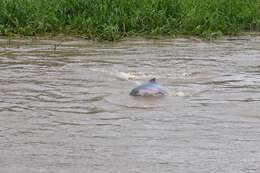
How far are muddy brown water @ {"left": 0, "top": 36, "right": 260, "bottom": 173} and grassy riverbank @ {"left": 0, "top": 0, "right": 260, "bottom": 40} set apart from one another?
1278 mm

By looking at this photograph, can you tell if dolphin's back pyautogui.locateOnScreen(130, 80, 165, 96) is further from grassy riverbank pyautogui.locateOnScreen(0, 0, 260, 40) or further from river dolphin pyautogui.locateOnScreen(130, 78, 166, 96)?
grassy riverbank pyautogui.locateOnScreen(0, 0, 260, 40)

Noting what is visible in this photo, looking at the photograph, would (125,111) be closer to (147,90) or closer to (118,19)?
(147,90)

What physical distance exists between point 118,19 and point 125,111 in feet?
19.1

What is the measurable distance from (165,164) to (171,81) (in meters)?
3.18

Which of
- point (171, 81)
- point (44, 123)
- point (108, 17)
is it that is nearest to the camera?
point (44, 123)

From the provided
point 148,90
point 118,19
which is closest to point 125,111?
point 148,90

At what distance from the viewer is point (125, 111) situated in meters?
6.68

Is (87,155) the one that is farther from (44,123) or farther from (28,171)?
(44,123)

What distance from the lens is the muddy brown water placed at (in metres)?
5.17

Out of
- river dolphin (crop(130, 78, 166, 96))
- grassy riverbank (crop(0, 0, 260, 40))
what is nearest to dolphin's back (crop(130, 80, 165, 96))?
river dolphin (crop(130, 78, 166, 96))

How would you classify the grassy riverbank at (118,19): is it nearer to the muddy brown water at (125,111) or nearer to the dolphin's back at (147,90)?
the muddy brown water at (125,111)

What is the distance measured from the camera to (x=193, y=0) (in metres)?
14.6

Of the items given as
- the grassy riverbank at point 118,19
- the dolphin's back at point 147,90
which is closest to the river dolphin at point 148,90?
the dolphin's back at point 147,90

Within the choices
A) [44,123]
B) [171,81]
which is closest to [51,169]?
[44,123]
